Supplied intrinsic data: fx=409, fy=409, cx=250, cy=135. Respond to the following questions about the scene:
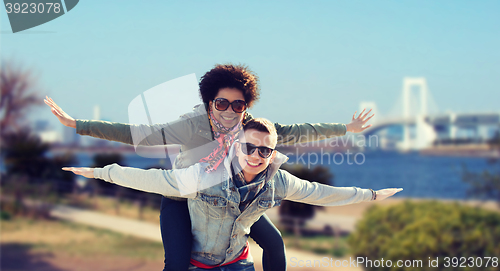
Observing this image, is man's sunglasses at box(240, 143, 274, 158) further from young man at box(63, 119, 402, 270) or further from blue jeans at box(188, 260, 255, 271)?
blue jeans at box(188, 260, 255, 271)

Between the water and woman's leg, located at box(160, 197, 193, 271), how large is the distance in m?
27.6

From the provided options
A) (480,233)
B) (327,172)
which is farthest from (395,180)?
(480,233)

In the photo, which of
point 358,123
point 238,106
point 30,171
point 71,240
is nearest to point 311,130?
point 358,123

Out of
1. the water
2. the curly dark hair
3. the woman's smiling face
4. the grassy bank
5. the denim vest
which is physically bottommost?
the grassy bank

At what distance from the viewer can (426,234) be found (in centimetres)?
551

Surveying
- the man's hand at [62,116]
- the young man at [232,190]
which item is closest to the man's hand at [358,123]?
the young man at [232,190]

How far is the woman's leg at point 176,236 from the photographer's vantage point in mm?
1972

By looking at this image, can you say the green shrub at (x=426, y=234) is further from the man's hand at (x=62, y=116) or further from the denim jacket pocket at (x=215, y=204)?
the man's hand at (x=62, y=116)

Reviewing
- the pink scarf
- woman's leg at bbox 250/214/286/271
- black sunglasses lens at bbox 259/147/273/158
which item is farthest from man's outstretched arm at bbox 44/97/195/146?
woman's leg at bbox 250/214/286/271

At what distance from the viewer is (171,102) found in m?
2.41

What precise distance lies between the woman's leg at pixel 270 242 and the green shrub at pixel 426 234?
388cm

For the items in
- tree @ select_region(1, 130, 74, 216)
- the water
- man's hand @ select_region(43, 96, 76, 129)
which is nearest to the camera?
man's hand @ select_region(43, 96, 76, 129)

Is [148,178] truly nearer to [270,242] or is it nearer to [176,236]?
[176,236]

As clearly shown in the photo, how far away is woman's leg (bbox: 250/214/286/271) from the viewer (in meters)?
2.24
